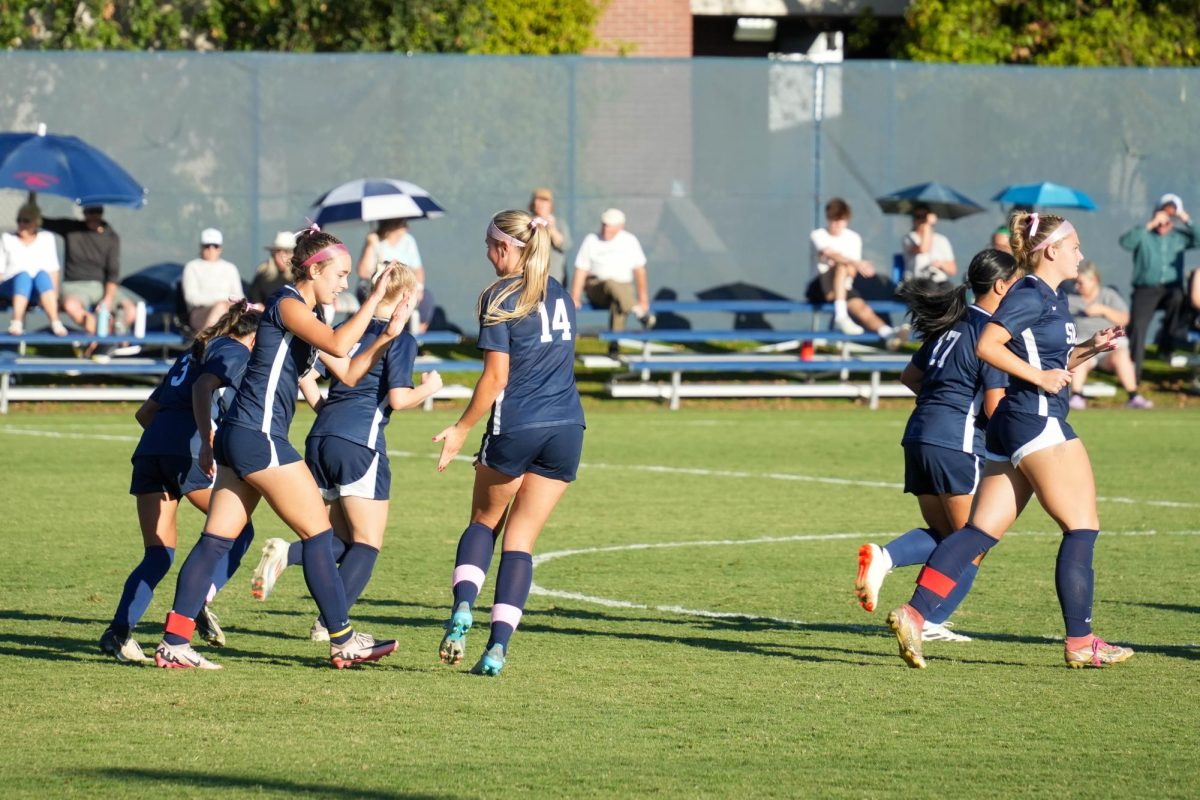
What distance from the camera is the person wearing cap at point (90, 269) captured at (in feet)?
59.5

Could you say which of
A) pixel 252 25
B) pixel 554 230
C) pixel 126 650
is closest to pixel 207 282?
pixel 554 230

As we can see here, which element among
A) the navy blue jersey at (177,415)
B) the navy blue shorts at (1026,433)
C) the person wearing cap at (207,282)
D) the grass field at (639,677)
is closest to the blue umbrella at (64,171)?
the person wearing cap at (207,282)

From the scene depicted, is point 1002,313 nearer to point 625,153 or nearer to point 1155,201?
point 625,153

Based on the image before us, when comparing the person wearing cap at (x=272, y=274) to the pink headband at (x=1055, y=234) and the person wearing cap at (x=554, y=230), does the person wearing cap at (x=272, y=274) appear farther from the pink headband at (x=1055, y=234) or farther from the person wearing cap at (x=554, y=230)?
the pink headband at (x=1055, y=234)

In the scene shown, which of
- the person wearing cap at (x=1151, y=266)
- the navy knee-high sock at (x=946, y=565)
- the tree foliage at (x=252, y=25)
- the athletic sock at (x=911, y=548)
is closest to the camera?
the navy knee-high sock at (x=946, y=565)

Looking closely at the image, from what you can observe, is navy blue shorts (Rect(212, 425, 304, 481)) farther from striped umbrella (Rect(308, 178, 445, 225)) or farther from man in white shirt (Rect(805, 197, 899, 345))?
man in white shirt (Rect(805, 197, 899, 345))

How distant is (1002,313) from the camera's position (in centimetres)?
672

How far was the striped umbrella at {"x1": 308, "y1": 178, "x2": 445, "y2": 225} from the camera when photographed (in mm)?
17641

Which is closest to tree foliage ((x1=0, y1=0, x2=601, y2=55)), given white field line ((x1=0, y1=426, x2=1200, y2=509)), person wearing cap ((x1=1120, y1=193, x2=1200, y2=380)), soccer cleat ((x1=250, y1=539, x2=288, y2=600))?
person wearing cap ((x1=1120, y1=193, x2=1200, y2=380))

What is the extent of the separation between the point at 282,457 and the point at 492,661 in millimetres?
1070

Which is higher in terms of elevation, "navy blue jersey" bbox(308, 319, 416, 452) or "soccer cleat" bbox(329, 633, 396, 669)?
"navy blue jersey" bbox(308, 319, 416, 452)

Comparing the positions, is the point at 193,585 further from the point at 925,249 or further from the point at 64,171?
the point at 925,249

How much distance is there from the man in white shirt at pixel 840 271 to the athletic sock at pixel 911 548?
38.6 feet

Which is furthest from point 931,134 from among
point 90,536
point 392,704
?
point 392,704
